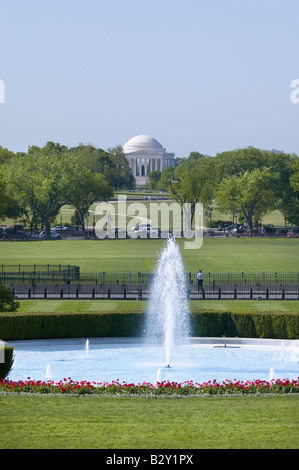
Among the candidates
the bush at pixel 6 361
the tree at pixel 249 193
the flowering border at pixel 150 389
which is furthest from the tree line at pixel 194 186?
the flowering border at pixel 150 389

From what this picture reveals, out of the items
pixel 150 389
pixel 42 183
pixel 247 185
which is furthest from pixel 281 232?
pixel 150 389

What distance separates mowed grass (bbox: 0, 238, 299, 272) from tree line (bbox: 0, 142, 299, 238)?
12.9 metres

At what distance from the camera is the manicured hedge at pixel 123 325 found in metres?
32.2

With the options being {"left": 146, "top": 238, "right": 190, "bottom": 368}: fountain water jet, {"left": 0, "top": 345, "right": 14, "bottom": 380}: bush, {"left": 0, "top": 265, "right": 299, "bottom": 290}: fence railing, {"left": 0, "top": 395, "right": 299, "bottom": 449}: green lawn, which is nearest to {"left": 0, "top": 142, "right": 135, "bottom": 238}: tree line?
{"left": 0, "top": 265, "right": 299, "bottom": 290}: fence railing

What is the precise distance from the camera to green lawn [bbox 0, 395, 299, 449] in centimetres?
1466

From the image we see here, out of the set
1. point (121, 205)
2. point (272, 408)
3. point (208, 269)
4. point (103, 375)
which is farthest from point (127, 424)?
point (121, 205)

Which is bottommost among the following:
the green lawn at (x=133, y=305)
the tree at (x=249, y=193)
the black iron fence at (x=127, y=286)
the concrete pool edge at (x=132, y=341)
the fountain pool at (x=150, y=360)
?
the fountain pool at (x=150, y=360)

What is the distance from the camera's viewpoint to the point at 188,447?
47.1ft

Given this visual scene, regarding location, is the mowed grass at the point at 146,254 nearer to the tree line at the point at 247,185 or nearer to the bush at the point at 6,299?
the tree line at the point at 247,185

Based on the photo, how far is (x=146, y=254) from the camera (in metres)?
71.6

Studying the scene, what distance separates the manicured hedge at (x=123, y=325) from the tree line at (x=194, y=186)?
63856mm

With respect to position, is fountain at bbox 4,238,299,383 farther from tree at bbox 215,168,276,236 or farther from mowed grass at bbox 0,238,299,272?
tree at bbox 215,168,276,236

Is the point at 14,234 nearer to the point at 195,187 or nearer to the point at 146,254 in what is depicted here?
the point at 146,254

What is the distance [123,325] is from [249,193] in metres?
72.6
